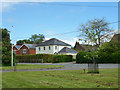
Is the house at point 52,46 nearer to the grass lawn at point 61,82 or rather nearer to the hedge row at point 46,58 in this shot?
the hedge row at point 46,58

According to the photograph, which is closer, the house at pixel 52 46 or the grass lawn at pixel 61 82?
the grass lawn at pixel 61 82

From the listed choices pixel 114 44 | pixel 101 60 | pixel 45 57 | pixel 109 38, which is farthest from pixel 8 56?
pixel 109 38

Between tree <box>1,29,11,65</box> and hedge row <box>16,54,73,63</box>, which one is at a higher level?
tree <box>1,29,11,65</box>

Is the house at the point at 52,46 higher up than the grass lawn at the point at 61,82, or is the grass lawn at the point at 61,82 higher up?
the house at the point at 52,46

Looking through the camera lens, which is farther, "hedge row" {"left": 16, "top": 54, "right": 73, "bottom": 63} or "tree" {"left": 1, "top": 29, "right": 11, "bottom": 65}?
"hedge row" {"left": 16, "top": 54, "right": 73, "bottom": 63}

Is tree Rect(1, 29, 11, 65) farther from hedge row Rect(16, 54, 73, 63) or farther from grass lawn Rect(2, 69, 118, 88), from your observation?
grass lawn Rect(2, 69, 118, 88)

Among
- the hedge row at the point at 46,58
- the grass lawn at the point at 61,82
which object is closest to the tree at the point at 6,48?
the hedge row at the point at 46,58

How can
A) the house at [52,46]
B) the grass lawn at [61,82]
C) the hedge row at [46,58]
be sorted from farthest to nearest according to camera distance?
the house at [52,46], the hedge row at [46,58], the grass lawn at [61,82]

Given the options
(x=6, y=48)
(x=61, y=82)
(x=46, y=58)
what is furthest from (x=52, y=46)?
(x=61, y=82)

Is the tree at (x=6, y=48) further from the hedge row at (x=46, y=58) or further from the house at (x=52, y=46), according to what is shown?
the house at (x=52, y=46)

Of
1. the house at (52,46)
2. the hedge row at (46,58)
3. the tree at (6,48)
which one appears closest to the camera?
the tree at (6,48)

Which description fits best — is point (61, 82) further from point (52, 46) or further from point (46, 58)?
point (52, 46)

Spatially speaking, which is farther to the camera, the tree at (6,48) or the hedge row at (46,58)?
the hedge row at (46,58)

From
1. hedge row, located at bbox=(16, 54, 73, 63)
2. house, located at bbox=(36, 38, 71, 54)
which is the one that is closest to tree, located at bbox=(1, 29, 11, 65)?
hedge row, located at bbox=(16, 54, 73, 63)
